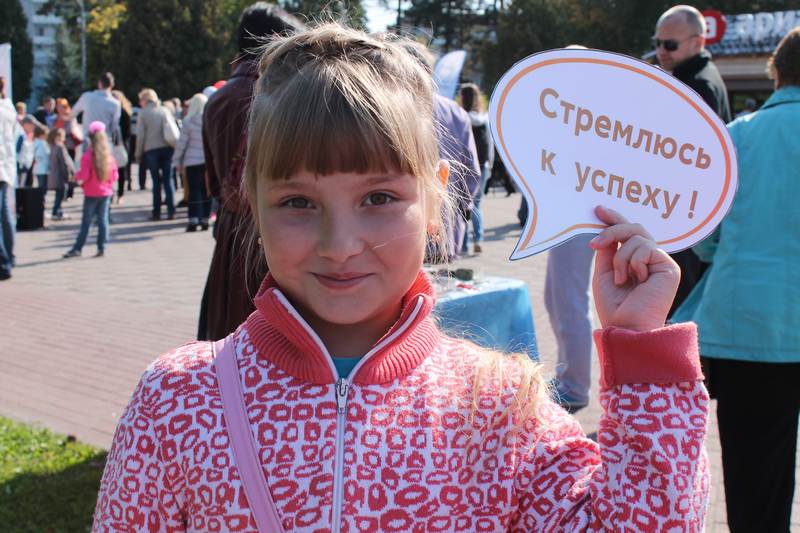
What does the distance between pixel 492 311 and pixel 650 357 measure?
3.39 m

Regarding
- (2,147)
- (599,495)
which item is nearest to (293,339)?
(599,495)

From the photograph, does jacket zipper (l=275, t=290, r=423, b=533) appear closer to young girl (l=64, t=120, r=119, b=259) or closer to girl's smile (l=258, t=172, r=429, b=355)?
girl's smile (l=258, t=172, r=429, b=355)

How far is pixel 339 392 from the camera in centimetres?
142

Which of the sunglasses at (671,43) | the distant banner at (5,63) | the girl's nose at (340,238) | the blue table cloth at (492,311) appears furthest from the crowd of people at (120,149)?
the girl's nose at (340,238)

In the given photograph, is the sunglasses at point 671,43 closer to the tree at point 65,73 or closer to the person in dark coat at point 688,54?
the person in dark coat at point 688,54

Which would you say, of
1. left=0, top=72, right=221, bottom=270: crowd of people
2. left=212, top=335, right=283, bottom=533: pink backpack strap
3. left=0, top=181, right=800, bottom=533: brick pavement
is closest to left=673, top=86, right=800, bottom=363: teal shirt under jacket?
left=0, top=181, right=800, bottom=533: brick pavement

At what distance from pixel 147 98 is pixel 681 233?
13528mm

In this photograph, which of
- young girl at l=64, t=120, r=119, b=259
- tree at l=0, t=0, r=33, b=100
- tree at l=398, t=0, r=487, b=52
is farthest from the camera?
tree at l=398, t=0, r=487, b=52

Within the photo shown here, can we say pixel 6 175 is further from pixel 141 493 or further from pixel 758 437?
pixel 141 493

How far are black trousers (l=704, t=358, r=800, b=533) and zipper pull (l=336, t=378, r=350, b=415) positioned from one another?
7.29 feet

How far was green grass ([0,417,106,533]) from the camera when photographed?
12.1 ft

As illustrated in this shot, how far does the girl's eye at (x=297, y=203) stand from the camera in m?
1.45

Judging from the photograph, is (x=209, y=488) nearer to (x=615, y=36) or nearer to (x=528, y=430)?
(x=528, y=430)

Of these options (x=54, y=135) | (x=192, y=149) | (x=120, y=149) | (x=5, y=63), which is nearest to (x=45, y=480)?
(x=5, y=63)
